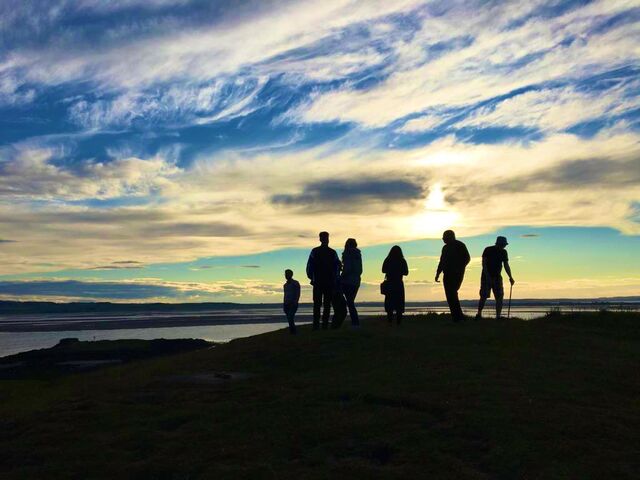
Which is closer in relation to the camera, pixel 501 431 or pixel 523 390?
pixel 501 431

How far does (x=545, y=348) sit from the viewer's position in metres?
15.4

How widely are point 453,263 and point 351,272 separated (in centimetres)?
365

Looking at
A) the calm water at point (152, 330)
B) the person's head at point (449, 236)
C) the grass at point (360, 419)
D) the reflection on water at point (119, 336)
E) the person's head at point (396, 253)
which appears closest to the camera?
the grass at point (360, 419)

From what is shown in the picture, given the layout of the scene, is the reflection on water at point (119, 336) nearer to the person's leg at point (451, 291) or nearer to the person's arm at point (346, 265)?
the person's arm at point (346, 265)

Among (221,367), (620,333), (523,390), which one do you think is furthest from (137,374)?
(620,333)

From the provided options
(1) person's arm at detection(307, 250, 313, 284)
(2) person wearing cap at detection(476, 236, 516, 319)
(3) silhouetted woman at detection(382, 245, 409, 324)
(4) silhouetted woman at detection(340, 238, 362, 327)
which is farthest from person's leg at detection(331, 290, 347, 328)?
(2) person wearing cap at detection(476, 236, 516, 319)

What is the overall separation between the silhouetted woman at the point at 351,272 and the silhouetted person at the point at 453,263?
286 centimetres

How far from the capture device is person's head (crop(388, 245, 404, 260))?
22016mm

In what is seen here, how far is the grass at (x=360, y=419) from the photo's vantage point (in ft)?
26.0

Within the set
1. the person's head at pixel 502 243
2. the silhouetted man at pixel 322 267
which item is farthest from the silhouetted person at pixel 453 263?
the silhouetted man at pixel 322 267

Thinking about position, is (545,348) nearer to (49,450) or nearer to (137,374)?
(137,374)

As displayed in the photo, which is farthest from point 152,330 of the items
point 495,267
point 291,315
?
point 495,267

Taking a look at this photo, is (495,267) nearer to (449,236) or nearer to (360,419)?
(449,236)

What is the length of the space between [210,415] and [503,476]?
511 cm
